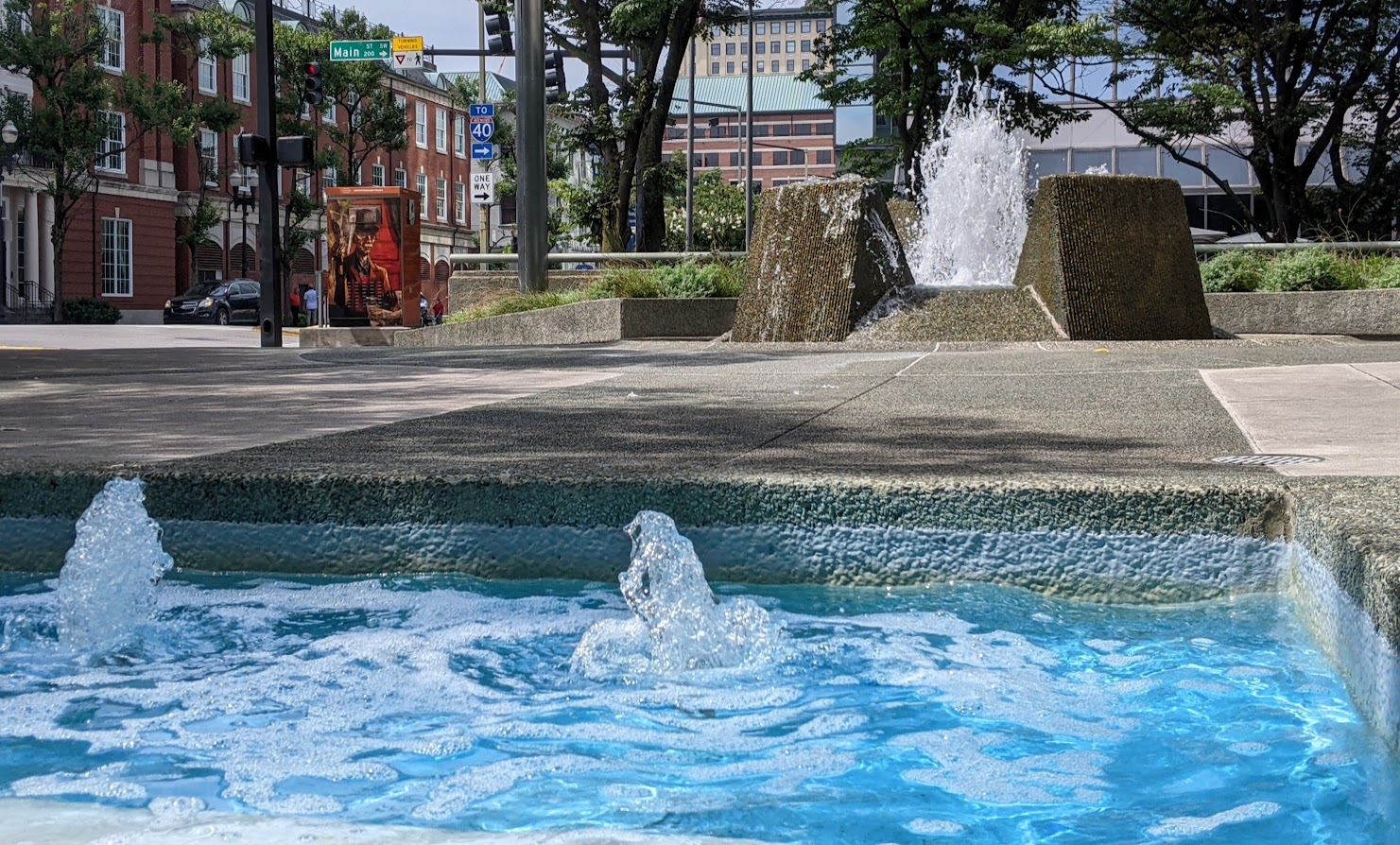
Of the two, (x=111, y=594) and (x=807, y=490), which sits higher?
(x=807, y=490)

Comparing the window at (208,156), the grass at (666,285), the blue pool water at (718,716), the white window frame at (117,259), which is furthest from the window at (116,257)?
the blue pool water at (718,716)

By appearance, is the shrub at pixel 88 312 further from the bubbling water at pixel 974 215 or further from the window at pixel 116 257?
the bubbling water at pixel 974 215

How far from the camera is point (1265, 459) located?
3975 millimetres

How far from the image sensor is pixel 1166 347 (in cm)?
1026

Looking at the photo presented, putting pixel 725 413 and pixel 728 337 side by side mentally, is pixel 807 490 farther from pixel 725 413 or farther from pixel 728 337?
pixel 728 337

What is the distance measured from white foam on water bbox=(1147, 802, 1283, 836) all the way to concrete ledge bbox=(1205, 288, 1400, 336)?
12.7 metres

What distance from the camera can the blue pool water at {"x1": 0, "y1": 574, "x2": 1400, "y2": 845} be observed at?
228 centimetres

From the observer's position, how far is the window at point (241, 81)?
177 feet

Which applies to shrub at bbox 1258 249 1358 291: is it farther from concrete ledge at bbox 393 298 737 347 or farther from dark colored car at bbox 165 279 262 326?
dark colored car at bbox 165 279 262 326

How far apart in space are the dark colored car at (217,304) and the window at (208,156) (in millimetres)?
6888

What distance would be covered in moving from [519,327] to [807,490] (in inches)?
516

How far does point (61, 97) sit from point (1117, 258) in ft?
121

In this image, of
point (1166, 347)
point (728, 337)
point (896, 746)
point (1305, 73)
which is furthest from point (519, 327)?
point (1305, 73)

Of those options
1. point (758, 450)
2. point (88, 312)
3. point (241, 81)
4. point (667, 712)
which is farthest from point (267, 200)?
point (241, 81)
